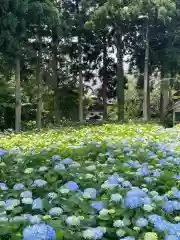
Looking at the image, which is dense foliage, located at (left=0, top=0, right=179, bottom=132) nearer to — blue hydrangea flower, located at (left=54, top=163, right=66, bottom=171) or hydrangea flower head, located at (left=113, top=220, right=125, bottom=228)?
blue hydrangea flower, located at (left=54, top=163, right=66, bottom=171)

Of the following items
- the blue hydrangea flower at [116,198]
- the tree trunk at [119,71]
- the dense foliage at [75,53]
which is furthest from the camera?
the tree trunk at [119,71]

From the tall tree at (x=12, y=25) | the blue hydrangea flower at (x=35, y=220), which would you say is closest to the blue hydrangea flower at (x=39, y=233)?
the blue hydrangea flower at (x=35, y=220)

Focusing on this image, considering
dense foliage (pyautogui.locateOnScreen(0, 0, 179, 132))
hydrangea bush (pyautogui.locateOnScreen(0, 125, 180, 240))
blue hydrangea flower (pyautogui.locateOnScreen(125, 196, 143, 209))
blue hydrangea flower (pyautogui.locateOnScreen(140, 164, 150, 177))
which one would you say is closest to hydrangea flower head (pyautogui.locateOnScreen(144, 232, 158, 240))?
hydrangea bush (pyautogui.locateOnScreen(0, 125, 180, 240))

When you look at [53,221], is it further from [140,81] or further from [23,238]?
[140,81]

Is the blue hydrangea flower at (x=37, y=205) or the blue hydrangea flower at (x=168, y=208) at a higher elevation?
the blue hydrangea flower at (x=37, y=205)

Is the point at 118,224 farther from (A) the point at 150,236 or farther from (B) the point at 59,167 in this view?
(B) the point at 59,167

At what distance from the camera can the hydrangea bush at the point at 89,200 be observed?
Result: 130cm

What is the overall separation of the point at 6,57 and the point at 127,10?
825cm

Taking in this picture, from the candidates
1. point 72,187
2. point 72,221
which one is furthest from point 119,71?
point 72,221

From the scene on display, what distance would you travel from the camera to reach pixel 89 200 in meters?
1.69

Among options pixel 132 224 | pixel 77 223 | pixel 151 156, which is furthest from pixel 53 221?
pixel 151 156

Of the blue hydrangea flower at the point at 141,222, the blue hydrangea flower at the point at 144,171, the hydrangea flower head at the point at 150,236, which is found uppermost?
the blue hydrangea flower at the point at 144,171

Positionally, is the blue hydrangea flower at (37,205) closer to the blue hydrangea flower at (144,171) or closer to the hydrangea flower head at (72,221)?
the hydrangea flower head at (72,221)

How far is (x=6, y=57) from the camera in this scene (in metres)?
14.7
